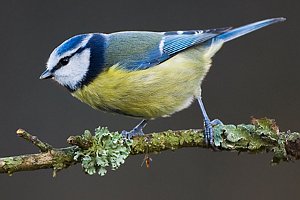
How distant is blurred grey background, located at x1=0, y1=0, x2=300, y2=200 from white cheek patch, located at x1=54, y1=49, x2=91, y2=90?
784 mm

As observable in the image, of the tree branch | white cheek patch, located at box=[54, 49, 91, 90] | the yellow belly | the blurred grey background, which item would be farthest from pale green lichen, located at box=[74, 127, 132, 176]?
the blurred grey background

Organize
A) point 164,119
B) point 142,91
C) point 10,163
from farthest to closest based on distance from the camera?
point 164,119 < point 142,91 < point 10,163

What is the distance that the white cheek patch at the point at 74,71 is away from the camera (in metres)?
1.93

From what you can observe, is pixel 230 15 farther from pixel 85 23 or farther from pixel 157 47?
pixel 157 47

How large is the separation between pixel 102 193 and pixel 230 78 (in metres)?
0.75

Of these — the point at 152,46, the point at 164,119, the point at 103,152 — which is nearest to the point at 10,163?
the point at 103,152

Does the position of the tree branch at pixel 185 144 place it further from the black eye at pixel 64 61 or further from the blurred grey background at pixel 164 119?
the blurred grey background at pixel 164 119

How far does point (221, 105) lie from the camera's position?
2.76 meters

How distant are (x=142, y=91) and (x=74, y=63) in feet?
0.75

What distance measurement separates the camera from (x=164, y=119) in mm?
2777

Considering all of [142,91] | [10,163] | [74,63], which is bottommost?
[10,163]

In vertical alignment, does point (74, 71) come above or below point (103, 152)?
above

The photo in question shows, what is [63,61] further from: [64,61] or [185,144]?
[185,144]

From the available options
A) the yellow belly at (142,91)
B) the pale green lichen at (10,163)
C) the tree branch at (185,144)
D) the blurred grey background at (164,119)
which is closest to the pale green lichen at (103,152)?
the tree branch at (185,144)
